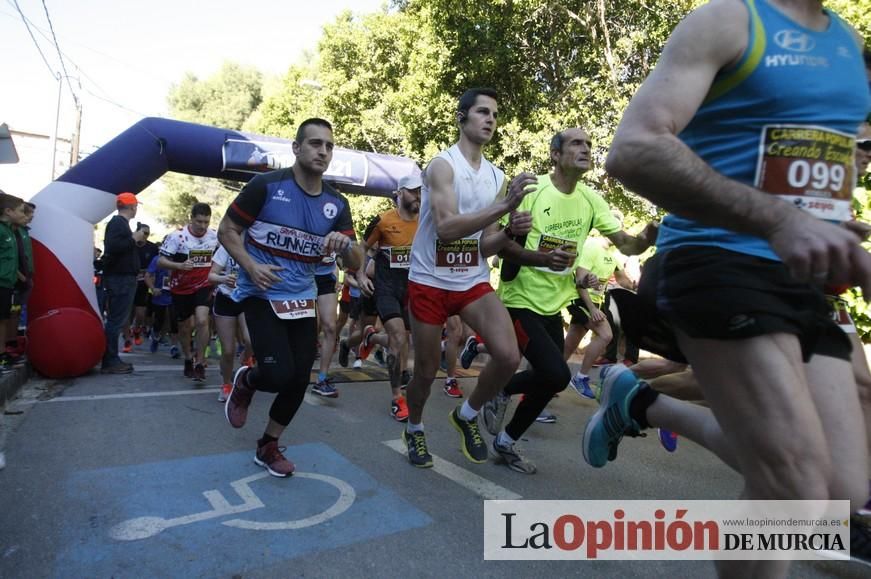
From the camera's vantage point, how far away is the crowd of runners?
1417 millimetres

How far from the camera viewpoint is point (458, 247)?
3732 millimetres

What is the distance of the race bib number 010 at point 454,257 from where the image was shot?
12.2 ft

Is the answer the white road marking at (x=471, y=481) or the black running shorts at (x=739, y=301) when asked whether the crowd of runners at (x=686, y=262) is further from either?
the white road marking at (x=471, y=481)

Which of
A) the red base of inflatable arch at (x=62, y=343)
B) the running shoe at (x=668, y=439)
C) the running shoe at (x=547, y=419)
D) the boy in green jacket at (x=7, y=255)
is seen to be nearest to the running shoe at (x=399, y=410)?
the running shoe at (x=547, y=419)

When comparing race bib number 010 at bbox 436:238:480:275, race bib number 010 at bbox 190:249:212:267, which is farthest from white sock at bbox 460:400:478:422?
race bib number 010 at bbox 190:249:212:267

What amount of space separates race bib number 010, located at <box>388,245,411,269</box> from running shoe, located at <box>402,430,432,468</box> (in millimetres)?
2485

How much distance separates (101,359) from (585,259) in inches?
231

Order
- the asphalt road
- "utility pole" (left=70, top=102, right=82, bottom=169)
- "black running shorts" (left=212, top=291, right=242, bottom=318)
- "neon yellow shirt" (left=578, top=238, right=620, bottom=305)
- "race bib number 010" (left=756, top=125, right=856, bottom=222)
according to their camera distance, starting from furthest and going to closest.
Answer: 1. "utility pole" (left=70, top=102, right=82, bottom=169)
2. "neon yellow shirt" (left=578, top=238, right=620, bottom=305)
3. "black running shorts" (left=212, top=291, right=242, bottom=318)
4. the asphalt road
5. "race bib number 010" (left=756, top=125, right=856, bottom=222)

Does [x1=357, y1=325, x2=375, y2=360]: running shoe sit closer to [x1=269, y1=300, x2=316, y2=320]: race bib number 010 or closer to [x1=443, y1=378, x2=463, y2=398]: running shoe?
[x1=443, y1=378, x2=463, y2=398]: running shoe

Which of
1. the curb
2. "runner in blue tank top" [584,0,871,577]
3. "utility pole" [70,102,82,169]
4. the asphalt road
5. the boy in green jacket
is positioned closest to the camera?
"runner in blue tank top" [584,0,871,577]

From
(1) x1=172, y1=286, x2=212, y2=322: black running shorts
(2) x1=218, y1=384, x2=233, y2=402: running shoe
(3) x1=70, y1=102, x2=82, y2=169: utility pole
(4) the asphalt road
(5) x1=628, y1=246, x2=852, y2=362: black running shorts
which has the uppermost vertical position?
(3) x1=70, y1=102, x2=82, y2=169: utility pole

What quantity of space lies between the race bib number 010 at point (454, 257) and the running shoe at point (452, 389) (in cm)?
309

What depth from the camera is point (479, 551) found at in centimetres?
273

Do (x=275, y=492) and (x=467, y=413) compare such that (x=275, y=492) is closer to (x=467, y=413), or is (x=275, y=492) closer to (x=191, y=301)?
(x=467, y=413)
